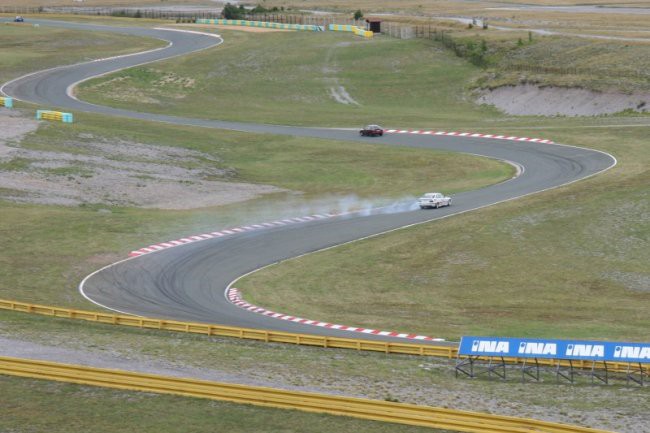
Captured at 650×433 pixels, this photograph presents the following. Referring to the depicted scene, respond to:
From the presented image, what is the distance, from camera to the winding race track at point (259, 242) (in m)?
48.5

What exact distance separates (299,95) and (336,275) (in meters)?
62.3

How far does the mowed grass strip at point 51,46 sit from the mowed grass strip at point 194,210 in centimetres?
3316

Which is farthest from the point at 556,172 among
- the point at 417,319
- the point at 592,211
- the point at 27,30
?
the point at 27,30

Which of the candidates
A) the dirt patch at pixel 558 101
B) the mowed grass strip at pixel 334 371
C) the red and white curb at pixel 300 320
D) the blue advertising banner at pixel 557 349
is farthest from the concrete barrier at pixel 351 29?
the blue advertising banner at pixel 557 349

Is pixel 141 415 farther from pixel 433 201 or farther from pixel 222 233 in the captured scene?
pixel 433 201

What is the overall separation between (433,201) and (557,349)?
32.2 meters

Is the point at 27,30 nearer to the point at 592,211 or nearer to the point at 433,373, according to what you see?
the point at 592,211

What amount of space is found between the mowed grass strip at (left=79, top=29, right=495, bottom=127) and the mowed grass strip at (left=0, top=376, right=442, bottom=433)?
6850cm

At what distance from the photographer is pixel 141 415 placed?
31.6 metres

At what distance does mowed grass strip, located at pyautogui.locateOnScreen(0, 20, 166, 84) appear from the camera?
12538 centimetres

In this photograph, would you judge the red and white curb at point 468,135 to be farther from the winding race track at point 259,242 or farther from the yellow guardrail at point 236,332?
the yellow guardrail at point 236,332

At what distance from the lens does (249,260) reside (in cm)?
5759

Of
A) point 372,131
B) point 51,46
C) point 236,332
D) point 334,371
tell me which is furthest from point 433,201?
point 51,46

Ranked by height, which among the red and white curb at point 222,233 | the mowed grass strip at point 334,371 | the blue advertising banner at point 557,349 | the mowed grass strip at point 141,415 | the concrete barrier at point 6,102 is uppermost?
the concrete barrier at point 6,102
